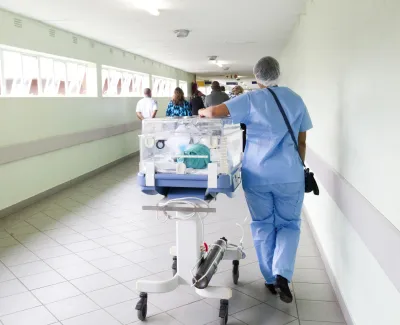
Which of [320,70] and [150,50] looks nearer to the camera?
[320,70]

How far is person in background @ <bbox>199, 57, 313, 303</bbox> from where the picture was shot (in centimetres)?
293

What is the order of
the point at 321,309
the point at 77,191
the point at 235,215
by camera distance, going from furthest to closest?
the point at 77,191 < the point at 235,215 < the point at 321,309

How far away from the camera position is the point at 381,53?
77.7 inches

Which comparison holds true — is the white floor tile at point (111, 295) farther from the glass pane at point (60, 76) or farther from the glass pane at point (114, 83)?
the glass pane at point (114, 83)

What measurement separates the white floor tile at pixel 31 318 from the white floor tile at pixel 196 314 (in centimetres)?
80

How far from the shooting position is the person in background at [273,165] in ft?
9.62

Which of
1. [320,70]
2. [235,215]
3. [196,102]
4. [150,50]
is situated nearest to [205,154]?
[320,70]

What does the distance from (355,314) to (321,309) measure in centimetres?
43

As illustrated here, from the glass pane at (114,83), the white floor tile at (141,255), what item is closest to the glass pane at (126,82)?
the glass pane at (114,83)

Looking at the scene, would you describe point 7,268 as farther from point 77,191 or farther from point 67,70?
point 67,70

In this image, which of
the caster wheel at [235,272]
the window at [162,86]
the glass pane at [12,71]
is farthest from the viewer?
the window at [162,86]

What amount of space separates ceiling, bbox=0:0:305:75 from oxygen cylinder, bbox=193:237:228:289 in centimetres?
334

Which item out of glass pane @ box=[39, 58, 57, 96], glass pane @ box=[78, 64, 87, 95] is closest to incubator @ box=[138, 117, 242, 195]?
glass pane @ box=[39, 58, 57, 96]

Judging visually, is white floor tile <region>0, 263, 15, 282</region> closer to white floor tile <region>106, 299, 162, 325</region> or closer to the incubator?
white floor tile <region>106, 299, 162, 325</region>
